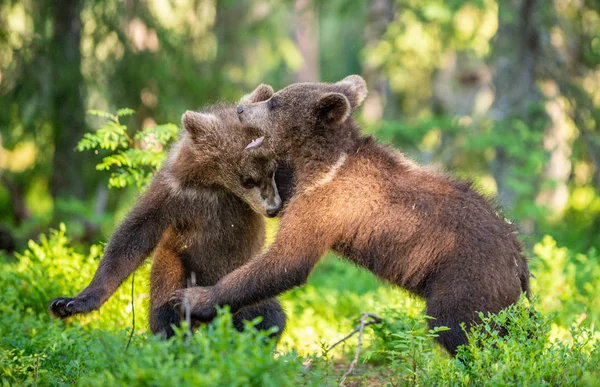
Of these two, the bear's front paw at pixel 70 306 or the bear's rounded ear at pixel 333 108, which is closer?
the bear's front paw at pixel 70 306

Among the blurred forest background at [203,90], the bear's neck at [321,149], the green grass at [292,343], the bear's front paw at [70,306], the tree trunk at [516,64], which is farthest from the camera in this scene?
the tree trunk at [516,64]

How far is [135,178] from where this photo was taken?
7207mm

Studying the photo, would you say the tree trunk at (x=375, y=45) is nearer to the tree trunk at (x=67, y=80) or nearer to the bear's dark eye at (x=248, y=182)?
the tree trunk at (x=67, y=80)

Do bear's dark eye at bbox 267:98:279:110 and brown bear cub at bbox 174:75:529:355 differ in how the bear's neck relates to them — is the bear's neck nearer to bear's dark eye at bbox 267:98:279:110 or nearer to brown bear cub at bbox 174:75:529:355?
brown bear cub at bbox 174:75:529:355

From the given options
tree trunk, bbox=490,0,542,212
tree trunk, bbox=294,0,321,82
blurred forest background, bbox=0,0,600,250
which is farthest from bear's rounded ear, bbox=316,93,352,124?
tree trunk, bbox=294,0,321,82

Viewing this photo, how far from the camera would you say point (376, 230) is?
5496 mm

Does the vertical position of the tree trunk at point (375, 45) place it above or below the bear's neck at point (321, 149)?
below

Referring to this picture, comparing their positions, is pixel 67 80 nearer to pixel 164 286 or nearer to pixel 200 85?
pixel 200 85

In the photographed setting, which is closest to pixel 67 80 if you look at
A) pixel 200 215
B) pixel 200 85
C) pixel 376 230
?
pixel 200 85

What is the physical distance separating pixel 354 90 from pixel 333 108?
534 mm

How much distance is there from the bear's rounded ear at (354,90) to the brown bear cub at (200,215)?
2.75 ft

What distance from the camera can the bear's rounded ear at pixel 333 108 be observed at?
5781mm

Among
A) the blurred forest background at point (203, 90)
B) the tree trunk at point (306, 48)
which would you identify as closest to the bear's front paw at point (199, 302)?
the blurred forest background at point (203, 90)

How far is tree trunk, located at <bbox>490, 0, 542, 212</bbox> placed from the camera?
41.0 feet
